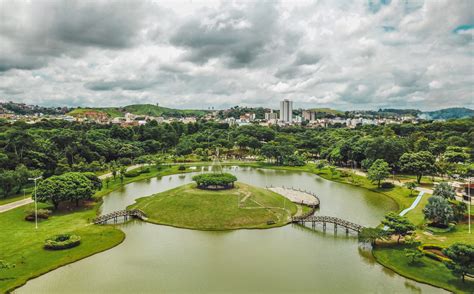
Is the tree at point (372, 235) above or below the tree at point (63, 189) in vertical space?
below

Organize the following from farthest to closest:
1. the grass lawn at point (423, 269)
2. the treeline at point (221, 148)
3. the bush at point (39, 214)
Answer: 1. the treeline at point (221, 148)
2. the bush at point (39, 214)
3. the grass lawn at point (423, 269)

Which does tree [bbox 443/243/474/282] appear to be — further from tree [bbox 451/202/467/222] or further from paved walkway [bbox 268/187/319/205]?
paved walkway [bbox 268/187/319/205]

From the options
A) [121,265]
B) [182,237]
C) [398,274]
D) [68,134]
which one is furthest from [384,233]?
[68,134]

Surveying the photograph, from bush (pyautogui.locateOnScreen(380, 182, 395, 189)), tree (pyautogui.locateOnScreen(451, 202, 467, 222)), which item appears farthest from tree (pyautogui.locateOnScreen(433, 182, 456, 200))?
bush (pyautogui.locateOnScreen(380, 182, 395, 189))

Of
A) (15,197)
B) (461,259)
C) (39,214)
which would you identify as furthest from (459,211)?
(15,197)

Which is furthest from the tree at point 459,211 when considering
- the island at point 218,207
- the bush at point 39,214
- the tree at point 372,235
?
the bush at point 39,214

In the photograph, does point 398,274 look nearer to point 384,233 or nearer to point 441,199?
point 384,233

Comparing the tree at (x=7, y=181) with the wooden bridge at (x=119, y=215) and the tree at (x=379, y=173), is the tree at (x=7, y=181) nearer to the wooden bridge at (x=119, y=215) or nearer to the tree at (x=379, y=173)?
the wooden bridge at (x=119, y=215)
